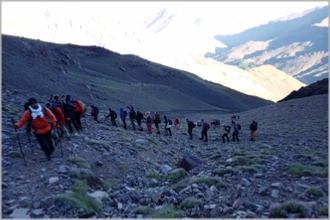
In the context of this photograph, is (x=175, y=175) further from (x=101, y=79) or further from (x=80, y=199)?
(x=101, y=79)

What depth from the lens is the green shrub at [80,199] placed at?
841 centimetres

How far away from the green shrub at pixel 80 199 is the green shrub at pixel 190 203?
2625 mm

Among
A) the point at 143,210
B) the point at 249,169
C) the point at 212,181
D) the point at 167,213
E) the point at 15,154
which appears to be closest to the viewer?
the point at 167,213

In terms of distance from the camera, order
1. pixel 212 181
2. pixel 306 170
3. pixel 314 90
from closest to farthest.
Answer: pixel 212 181 < pixel 306 170 < pixel 314 90

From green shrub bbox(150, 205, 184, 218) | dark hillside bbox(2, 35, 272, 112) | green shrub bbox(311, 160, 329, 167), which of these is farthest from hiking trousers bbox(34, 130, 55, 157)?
dark hillside bbox(2, 35, 272, 112)

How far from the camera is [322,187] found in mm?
9312

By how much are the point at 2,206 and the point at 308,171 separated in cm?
1035

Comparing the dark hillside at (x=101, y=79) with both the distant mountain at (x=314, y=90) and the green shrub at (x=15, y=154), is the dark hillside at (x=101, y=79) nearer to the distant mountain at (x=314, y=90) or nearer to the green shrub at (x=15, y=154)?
the green shrub at (x=15, y=154)

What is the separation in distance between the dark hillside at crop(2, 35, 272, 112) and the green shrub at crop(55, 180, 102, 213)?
2579 centimetres

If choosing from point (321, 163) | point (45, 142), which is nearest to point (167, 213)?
point (45, 142)

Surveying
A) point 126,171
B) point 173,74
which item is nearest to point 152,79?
point 173,74

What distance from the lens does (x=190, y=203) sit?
9000 mm

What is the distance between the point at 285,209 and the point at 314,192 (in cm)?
161

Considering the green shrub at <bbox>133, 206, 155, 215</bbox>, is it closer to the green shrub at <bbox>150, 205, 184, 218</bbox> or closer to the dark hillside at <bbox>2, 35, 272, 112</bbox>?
the green shrub at <bbox>150, 205, 184, 218</bbox>
